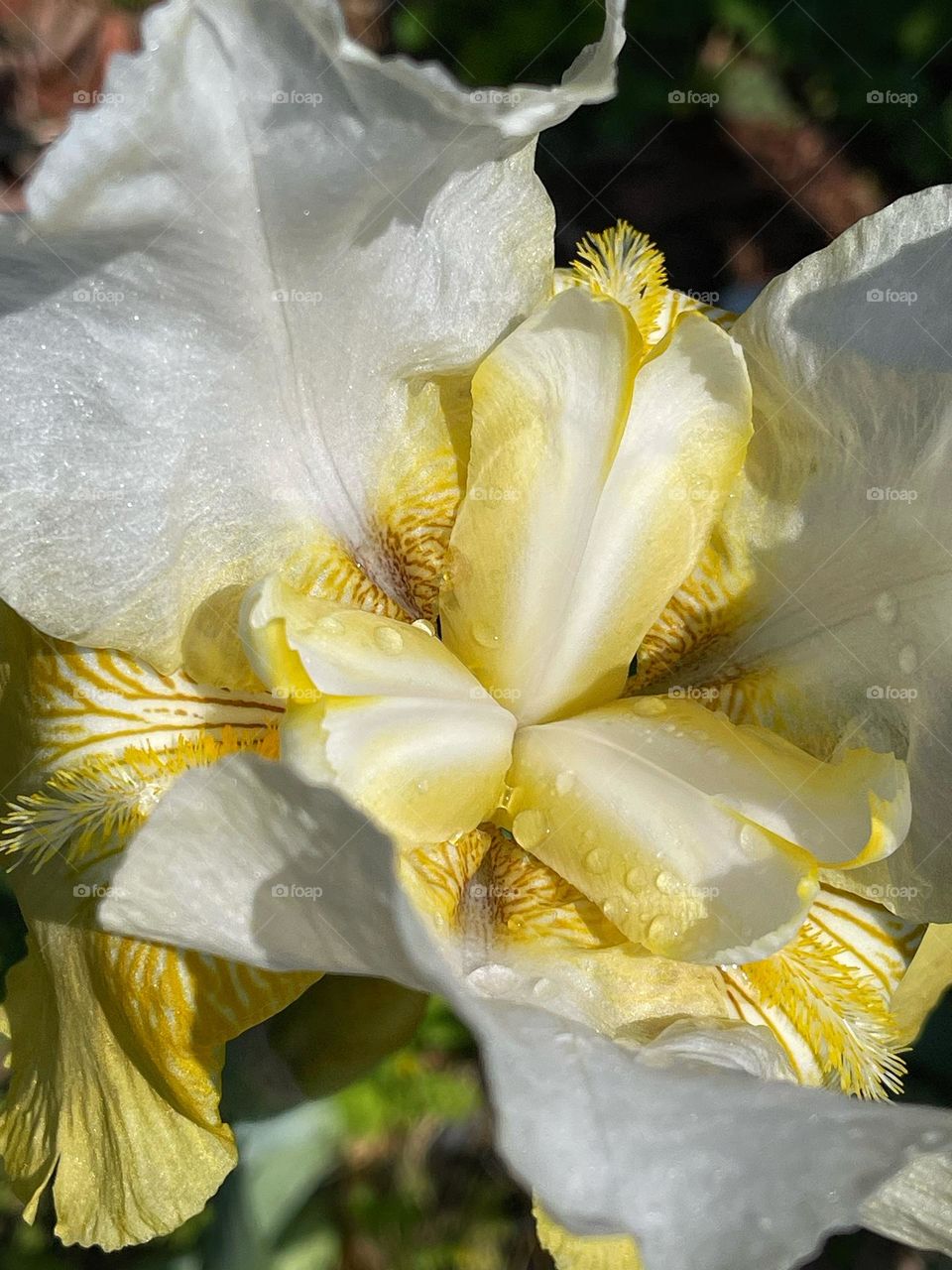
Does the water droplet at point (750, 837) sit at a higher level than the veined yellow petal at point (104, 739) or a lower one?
higher

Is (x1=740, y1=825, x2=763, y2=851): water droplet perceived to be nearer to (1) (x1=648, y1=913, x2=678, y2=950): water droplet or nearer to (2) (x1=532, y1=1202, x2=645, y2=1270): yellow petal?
(1) (x1=648, y1=913, x2=678, y2=950): water droplet

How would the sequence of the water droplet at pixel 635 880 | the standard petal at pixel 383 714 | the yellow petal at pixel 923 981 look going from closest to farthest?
the standard petal at pixel 383 714 → the water droplet at pixel 635 880 → the yellow petal at pixel 923 981

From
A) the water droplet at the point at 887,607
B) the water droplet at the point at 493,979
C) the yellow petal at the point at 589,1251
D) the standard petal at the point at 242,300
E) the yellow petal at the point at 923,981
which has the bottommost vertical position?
the yellow petal at the point at 589,1251

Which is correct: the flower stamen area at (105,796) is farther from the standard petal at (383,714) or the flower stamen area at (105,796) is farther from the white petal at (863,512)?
the white petal at (863,512)

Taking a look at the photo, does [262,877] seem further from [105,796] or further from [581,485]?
[581,485]

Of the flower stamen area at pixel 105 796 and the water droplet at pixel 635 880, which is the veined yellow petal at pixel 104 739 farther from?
the water droplet at pixel 635 880

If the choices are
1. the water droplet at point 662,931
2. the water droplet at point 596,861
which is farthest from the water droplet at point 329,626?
the water droplet at point 662,931

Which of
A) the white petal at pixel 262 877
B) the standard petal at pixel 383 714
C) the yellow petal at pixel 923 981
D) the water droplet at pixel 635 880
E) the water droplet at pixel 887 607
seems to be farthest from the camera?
the yellow petal at pixel 923 981

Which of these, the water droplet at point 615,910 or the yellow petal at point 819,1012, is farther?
the yellow petal at point 819,1012
